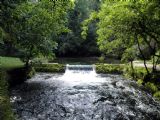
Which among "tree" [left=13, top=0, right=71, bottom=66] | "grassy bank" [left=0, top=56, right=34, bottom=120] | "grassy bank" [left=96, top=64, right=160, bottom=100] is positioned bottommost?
"grassy bank" [left=96, top=64, right=160, bottom=100]

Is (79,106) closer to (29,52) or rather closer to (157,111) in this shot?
(157,111)

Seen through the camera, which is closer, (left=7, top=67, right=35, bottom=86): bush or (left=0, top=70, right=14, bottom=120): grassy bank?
(left=0, top=70, right=14, bottom=120): grassy bank

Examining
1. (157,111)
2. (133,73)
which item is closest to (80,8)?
(133,73)

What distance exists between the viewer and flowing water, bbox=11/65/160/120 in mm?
12125

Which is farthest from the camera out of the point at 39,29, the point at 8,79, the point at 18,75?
the point at 18,75

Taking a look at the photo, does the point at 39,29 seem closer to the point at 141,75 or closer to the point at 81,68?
the point at 141,75

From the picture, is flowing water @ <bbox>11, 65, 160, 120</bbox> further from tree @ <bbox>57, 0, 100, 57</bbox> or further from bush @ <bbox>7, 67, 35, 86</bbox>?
tree @ <bbox>57, 0, 100, 57</bbox>

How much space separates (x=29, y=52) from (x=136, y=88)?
353 inches

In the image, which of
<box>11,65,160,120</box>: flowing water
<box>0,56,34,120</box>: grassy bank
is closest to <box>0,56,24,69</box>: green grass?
<box>0,56,34,120</box>: grassy bank

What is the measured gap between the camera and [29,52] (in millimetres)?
22969

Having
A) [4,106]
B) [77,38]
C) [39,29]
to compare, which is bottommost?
[4,106]

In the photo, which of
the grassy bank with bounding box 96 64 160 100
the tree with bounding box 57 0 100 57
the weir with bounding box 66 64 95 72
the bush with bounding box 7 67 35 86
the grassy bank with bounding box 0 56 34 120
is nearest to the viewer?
the grassy bank with bounding box 0 56 34 120

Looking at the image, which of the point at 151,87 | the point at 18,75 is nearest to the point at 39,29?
the point at 18,75

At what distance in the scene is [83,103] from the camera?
14.5 metres
